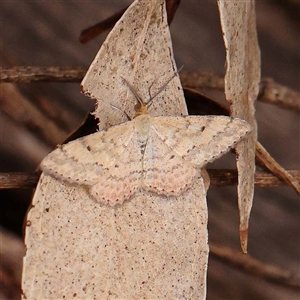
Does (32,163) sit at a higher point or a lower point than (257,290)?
higher

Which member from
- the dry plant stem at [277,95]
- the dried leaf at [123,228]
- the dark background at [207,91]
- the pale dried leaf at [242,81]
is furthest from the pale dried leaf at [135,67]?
the dark background at [207,91]

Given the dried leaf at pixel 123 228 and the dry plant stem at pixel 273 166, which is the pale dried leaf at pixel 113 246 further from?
the dry plant stem at pixel 273 166

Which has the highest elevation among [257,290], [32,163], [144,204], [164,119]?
[164,119]

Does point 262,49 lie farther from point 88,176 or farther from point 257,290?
point 88,176

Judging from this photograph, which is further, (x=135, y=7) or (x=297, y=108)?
(x=297, y=108)

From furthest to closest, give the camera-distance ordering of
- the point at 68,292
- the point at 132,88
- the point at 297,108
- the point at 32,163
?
the point at 32,163 < the point at 297,108 < the point at 132,88 < the point at 68,292

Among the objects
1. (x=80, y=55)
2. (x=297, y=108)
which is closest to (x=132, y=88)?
(x=297, y=108)

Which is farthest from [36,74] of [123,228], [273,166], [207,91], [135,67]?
[207,91]
